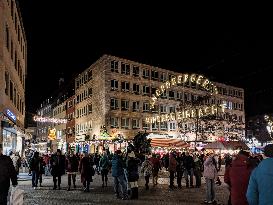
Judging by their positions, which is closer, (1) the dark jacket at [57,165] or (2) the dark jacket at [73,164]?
(2) the dark jacket at [73,164]

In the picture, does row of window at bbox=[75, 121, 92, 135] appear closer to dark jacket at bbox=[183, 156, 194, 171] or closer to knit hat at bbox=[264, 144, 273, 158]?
dark jacket at bbox=[183, 156, 194, 171]

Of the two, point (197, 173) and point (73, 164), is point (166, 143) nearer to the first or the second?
point (197, 173)

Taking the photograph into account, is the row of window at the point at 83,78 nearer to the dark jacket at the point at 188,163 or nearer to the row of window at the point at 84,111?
the row of window at the point at 84,111

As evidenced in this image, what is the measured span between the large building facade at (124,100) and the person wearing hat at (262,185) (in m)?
49.7

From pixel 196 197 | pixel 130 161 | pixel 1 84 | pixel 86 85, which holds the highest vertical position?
pixel 86 85

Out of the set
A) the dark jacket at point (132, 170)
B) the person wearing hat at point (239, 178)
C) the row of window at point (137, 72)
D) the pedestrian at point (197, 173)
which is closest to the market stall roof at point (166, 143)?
the pedestrian at point (197, 173)

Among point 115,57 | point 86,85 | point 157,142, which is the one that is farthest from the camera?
point 86,85

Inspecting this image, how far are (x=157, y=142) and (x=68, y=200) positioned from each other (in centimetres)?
2204

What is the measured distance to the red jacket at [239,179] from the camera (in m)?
7.40

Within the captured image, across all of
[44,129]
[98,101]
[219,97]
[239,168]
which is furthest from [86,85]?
[239,168]

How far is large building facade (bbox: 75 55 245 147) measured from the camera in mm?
59500

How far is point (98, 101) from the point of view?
201 ft

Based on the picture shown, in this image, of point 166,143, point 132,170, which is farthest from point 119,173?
point 166,143

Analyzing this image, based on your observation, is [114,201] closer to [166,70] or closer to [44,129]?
[166,70]
